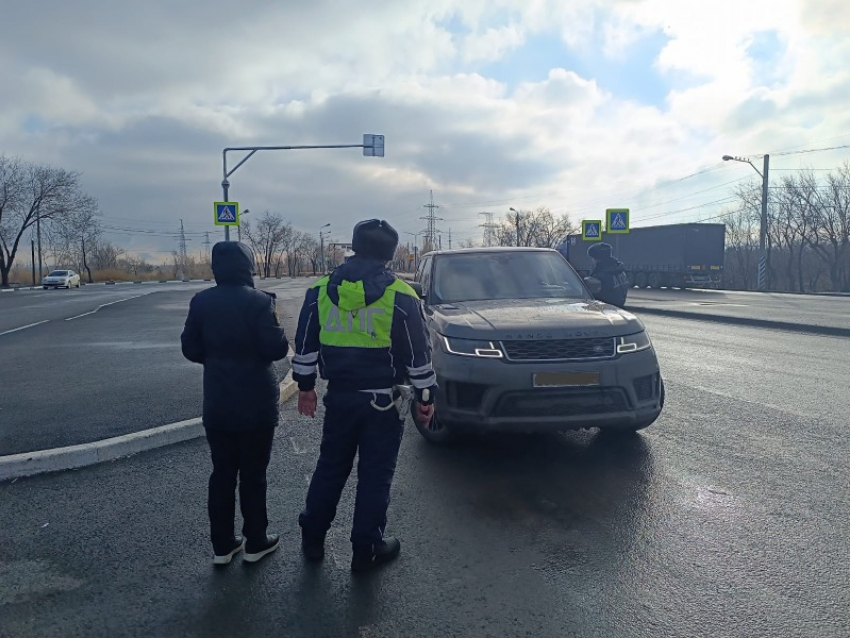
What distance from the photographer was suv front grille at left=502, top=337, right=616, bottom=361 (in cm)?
481

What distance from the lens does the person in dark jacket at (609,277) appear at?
9930 mm

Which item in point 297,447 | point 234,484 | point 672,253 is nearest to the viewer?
Result: point 234,484

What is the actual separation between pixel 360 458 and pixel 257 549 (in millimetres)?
790

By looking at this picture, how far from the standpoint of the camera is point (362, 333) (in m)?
3.39

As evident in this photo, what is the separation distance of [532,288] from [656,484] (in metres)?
2.48

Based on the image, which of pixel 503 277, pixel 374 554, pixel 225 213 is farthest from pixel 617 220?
pixel 374 554

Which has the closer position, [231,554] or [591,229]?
[231,554]

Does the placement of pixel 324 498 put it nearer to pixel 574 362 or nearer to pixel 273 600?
pixel 273 600

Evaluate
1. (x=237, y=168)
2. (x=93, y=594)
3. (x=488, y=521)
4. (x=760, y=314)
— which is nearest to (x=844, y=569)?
(x=488, y=521)

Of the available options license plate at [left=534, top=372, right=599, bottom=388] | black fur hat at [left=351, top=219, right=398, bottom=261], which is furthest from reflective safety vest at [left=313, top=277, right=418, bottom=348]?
license plate at [left=534, top=372, right=599, bottom=388]

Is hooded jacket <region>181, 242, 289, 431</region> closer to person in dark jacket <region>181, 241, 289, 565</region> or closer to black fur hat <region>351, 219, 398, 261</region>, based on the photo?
person in dark jacket <region>181, 241, 289, 565</region>

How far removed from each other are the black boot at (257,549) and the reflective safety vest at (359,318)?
1.20m

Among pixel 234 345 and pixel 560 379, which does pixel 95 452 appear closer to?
pixel 234 345

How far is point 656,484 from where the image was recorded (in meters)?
4.54
